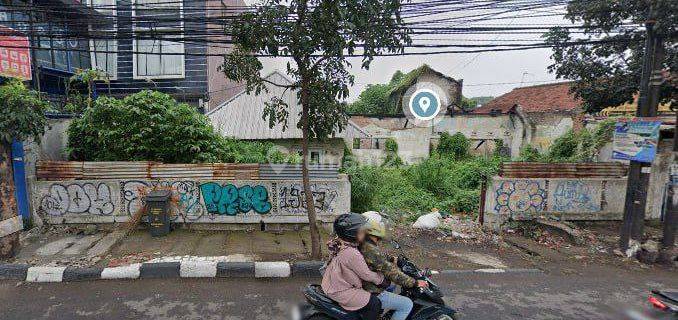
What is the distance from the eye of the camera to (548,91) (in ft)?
77.1

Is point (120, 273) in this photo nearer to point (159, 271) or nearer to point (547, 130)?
point (159, 271)

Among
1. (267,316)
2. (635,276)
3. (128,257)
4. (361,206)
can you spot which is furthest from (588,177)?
(128,257)

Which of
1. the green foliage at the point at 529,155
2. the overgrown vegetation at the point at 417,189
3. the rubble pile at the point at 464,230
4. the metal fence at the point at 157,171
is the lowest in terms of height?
the rubble pile at the point at 464,230

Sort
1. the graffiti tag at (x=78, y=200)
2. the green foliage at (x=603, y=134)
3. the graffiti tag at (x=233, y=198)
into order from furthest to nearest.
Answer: the green foliage at (x=603, y=134) < the graffiti tag at (x=233, y=198) < the graffiti tag at (x=78, y=200)

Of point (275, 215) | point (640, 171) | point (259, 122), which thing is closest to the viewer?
point (640, 171)

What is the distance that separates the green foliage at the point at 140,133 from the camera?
785 cm

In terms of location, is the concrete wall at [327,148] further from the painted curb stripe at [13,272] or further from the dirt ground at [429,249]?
the painted curb stripe at [13,272]

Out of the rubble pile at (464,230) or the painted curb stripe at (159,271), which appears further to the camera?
A: the rubble pile at (464,230)

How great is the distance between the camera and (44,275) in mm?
A: 5293

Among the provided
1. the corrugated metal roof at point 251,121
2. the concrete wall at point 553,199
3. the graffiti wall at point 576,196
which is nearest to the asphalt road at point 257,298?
the concrete wall at point 553,199

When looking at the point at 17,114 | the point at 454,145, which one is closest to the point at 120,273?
the point at 17,114

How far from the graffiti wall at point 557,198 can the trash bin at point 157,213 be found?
7.37 m

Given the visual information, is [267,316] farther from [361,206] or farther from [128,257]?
[361,206]

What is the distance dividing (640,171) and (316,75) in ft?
22.2
